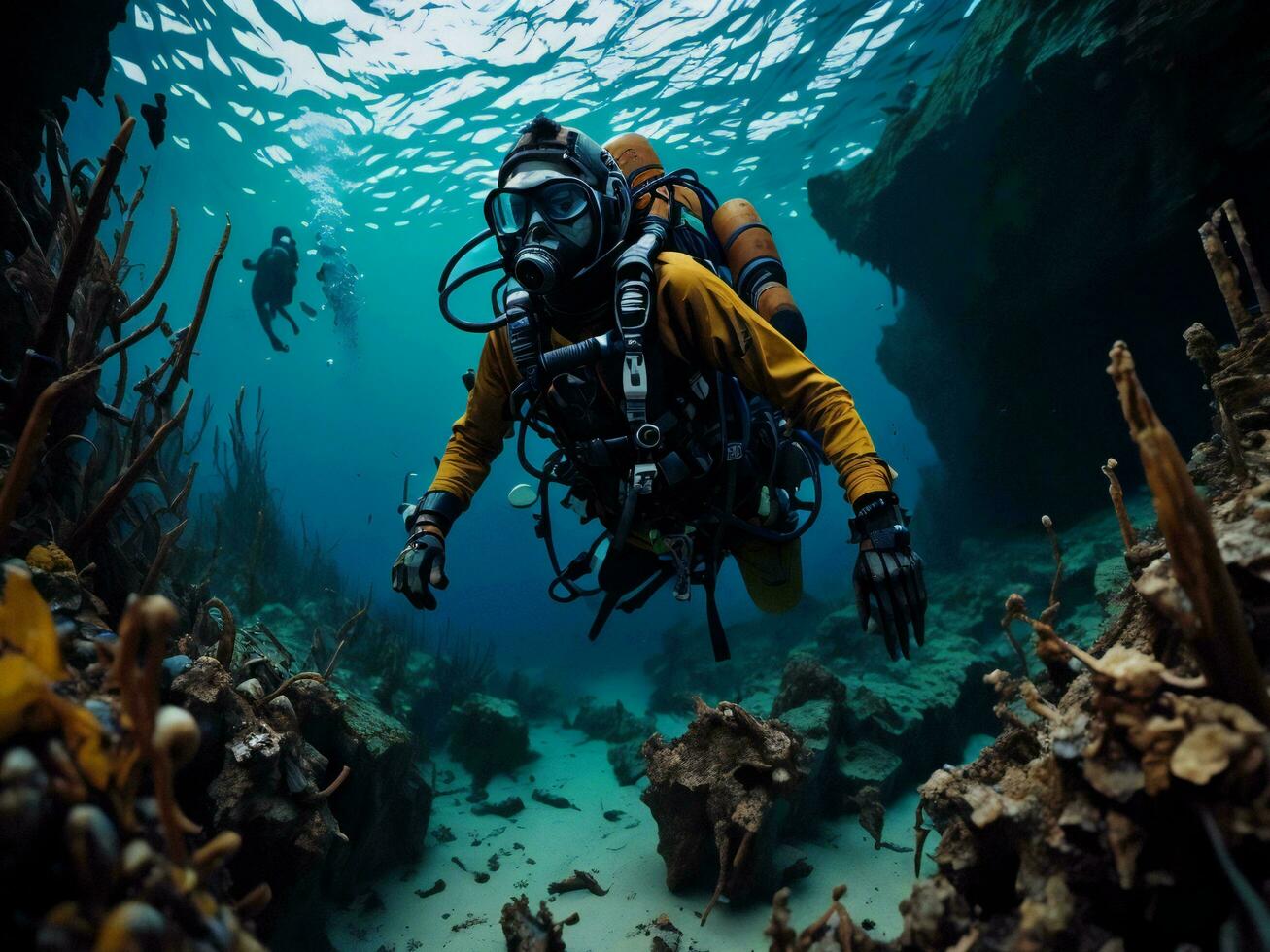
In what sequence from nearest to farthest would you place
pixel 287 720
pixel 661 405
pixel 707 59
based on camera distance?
Answer: pixel 287 720, pixel 661 405, pixel 707 59

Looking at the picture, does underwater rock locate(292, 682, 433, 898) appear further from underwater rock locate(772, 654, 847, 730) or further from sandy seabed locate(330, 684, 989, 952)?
underwater rock locate(772, 654, 847, 730)

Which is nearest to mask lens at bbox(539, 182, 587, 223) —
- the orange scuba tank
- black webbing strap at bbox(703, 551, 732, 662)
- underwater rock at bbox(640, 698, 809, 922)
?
the orange scuba tank

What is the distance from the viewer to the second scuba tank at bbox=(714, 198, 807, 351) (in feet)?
11.4

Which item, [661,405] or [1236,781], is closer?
[1236,781]

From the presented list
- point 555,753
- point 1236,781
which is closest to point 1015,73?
point 1236,781

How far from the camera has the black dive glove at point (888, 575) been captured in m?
2.25

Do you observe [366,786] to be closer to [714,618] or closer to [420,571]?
[420,571]

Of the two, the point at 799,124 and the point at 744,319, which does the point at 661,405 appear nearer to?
the point at 744,319

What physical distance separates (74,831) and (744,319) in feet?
9.13

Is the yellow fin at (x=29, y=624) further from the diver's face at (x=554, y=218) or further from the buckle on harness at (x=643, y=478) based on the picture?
the diver's face at (x=554, y=218)

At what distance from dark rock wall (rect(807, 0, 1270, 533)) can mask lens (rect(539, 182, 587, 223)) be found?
710 cm

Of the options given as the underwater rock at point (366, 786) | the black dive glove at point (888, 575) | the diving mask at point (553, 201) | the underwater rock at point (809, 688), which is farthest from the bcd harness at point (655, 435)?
the underwater rock at point (809, 688)

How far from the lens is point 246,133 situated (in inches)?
630

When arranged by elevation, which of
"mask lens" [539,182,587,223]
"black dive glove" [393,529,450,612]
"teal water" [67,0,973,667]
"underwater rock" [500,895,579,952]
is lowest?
"underwater rock" [500,895,579,952]
